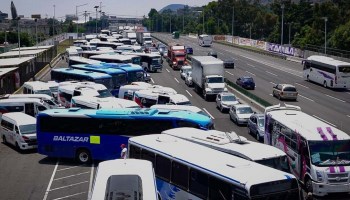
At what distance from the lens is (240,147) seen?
1923 cm

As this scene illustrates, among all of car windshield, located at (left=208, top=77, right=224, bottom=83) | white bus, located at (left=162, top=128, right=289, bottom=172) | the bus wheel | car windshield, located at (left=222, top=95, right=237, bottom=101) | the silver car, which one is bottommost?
the bus wheel

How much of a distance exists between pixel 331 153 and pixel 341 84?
35.9 metres

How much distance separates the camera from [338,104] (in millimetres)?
46625

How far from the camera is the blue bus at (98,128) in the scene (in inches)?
1005

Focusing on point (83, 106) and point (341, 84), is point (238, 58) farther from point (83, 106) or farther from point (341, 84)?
point (83, 106)

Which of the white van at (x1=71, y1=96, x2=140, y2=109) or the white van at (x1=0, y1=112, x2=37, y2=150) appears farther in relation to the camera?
the white van at (x1=71, y1=96, x2=140, y2=109)

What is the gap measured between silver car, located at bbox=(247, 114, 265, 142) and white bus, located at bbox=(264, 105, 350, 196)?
7853mm

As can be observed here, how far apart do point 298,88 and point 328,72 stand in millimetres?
3695


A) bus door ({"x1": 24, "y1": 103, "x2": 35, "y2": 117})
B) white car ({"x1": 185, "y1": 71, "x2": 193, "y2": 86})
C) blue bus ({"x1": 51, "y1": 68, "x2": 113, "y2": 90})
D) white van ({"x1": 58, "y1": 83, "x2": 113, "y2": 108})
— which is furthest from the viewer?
white car ({"x1": 185, "y1": 71, "x2": 193, "y2": 86})

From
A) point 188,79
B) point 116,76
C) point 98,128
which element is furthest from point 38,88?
point 188,79

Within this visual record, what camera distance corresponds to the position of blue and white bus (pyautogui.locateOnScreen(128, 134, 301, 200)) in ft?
46.9

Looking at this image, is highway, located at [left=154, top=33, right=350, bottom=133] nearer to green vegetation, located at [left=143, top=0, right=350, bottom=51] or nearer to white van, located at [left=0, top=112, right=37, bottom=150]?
green vegetation, located at [left=143, top=0, right=350, bottom=51]

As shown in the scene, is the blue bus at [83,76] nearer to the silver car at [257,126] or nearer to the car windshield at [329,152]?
the silver car at [257,126]

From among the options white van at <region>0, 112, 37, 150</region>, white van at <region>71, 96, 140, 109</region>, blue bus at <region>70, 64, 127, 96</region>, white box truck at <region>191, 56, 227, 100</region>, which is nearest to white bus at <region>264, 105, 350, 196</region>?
Result: white van at <region>71, 96, 140, 109</region>
